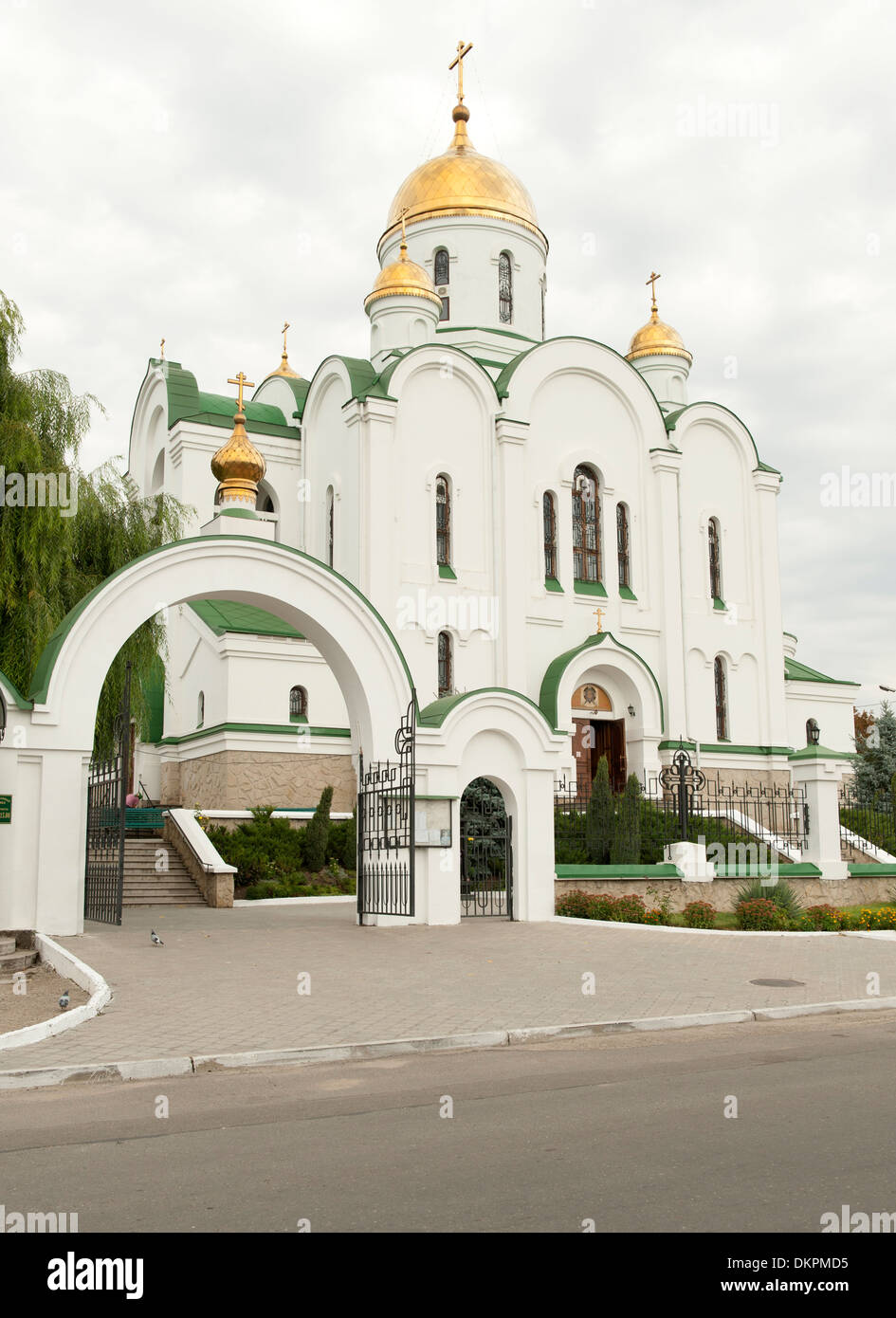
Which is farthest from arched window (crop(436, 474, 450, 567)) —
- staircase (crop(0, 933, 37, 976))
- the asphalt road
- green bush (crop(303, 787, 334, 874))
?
the asphalt road

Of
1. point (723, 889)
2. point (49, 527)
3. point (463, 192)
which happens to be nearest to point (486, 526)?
point (463, 192)

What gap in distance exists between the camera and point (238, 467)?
21.5m

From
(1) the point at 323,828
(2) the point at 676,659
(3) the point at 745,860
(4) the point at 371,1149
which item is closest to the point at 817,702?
(2) the point at 676,659

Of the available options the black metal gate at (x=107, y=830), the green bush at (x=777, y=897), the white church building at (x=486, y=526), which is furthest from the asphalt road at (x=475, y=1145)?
the white church building at (x=486, y=526)

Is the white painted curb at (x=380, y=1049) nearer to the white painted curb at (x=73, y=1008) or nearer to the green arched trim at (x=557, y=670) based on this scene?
the white painted curb at (x=73, y=1008)

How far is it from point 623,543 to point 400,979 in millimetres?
20146

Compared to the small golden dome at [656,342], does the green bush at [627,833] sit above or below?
below

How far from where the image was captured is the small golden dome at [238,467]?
21359mm

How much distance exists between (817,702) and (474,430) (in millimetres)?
12624

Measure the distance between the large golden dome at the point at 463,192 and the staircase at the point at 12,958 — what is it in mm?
24448

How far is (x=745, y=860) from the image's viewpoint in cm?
2002

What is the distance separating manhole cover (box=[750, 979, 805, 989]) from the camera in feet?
33.9

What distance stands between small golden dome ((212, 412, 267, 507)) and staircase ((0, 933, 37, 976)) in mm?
10787
